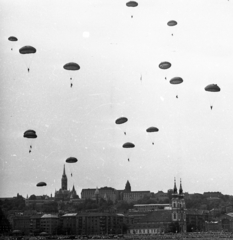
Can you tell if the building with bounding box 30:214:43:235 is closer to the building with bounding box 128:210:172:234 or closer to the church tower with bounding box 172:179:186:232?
the building with bounding box 128:210:172:234

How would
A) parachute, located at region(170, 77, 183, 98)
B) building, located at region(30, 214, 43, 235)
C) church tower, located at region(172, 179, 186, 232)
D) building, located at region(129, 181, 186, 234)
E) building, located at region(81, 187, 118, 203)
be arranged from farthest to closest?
building, located at region(81, 187, 118, 203) < church tower, located at region(172, 179, 186, 232) < building, located at region(129, 181, 186, 234) < building, located at region(30, 214, 43, 235) < parachute, located at region(170, 77, 183, 98)

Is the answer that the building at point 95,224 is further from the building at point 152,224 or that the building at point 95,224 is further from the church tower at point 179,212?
the church tower at point 179,212

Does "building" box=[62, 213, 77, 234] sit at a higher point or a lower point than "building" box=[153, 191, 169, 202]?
lower

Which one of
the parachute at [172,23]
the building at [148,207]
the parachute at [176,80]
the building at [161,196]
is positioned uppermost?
the building at [161,196]

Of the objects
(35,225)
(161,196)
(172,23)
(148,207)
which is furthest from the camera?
(161,196)

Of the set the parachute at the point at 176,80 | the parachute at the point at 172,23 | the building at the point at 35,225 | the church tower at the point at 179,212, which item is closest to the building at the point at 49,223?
the building at the point at 35,225

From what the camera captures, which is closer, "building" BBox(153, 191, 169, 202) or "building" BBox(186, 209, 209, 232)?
"building" BBox(186, 209, 209, 232)

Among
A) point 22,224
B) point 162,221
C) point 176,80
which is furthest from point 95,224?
point 176,80

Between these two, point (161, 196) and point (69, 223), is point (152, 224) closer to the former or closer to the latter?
point (69, 223)

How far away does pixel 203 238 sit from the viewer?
98625 millimetres

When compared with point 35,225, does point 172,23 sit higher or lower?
higher

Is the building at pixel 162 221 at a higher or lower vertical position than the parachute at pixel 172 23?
lower

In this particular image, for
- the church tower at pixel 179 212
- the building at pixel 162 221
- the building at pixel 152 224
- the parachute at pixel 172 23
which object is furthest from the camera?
the church tower at pixel 179 212

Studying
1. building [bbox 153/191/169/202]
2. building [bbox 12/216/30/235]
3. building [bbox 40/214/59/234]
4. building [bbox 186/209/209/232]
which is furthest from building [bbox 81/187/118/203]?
building [bbox 12/216/30/235]
